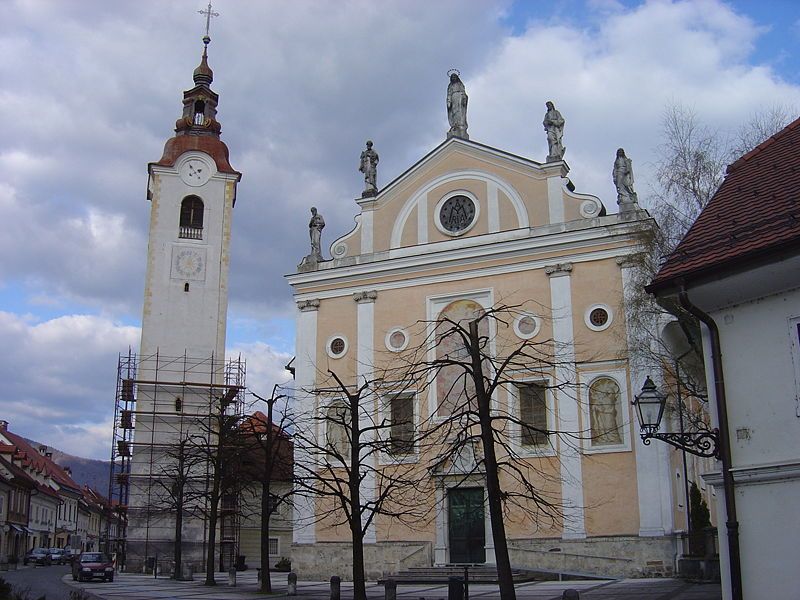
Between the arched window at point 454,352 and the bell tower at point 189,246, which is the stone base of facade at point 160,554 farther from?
the arched window at point 454,352

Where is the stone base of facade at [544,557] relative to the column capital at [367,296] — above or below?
below

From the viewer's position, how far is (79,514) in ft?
301

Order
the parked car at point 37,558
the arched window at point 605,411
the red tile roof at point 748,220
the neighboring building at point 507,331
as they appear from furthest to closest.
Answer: the parked car at point 37,558, the arched window at point 605,411, the neighboring building at point 507,331, the red tile roof at point 748,220

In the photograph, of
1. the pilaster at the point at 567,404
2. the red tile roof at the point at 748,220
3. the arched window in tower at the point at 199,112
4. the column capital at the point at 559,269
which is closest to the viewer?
the red tile roof at the point at 748,220

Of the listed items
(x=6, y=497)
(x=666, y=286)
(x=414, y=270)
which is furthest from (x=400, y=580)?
(x=6, y=497)

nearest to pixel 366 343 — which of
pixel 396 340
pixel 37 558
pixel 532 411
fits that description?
pixel 396 340

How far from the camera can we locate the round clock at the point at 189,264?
143 ft

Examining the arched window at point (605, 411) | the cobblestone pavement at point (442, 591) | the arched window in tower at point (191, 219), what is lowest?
the cobblestone pavement at point (442, 591)

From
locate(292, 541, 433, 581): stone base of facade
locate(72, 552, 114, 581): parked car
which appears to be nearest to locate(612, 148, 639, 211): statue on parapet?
locate(292, 541, 433, 581): stone base of facade

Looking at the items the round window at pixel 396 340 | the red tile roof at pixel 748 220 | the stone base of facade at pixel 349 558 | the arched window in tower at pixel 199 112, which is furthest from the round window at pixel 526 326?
the arched window in tower at pixel 199 112

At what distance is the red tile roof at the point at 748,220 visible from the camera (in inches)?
431

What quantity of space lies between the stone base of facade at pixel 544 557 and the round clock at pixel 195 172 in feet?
72.6

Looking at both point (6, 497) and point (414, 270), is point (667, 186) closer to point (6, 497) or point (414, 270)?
point (414, 270)

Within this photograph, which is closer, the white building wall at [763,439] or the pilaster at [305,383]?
the white building wall at [763,439]
